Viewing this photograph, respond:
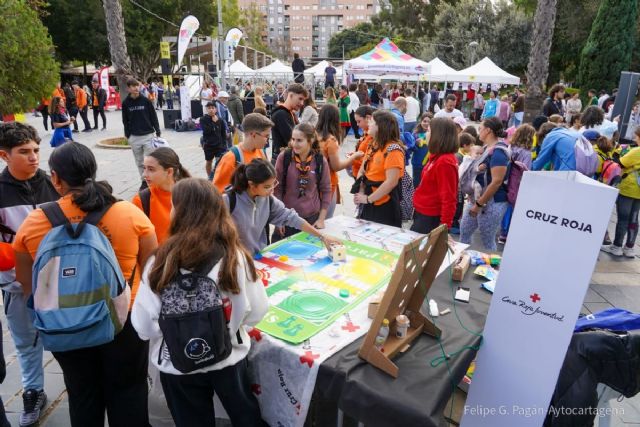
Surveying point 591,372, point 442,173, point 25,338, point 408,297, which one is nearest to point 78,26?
point 25,338

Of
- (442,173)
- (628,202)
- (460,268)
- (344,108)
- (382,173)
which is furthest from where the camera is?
(344,108)

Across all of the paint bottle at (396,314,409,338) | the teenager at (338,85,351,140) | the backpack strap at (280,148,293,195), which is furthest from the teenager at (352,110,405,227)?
the teenager at (338,85,351,140)

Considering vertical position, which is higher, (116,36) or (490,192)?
(116,36)

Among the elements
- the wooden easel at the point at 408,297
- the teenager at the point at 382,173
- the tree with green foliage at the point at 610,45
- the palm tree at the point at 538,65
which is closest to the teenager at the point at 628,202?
the teenager at the point at 382,173

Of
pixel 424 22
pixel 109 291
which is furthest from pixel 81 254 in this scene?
pixel 424 22

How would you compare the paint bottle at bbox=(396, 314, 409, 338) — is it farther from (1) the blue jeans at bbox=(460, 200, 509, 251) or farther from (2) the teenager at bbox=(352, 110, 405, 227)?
(1) the blue jeans at bbox=(460, 200, 509, 251)

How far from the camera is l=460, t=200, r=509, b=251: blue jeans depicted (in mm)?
4516

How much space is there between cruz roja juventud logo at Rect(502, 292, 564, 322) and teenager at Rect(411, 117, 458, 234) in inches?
59.2

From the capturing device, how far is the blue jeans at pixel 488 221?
14.8 ft

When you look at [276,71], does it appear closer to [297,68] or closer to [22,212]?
[297,68]

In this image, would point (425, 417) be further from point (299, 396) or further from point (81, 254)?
point (81, 254)

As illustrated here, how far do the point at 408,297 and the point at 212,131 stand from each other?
649 cm

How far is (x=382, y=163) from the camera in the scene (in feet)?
12.8

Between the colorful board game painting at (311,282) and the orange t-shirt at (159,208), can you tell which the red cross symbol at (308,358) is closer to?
the colorful board game painting at (311,282)
